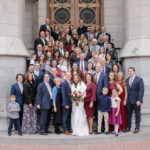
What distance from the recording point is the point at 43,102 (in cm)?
827

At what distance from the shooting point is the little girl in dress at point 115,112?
27.0 feet

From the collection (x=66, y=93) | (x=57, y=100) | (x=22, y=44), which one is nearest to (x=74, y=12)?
(x=22, y=44)

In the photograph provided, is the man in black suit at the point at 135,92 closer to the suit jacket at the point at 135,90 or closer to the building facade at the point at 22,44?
the suit jacket at the point at 135,90

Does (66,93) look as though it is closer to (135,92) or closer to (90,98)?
(90,98)

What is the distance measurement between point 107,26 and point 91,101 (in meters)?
5.29

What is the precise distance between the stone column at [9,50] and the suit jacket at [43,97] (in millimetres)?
1405

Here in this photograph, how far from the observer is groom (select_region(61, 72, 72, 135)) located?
8.24 m

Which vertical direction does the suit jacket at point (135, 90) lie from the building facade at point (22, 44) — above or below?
below

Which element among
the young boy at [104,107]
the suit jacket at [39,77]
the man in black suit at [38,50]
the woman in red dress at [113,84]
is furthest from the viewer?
the man in black suit at [38,50]

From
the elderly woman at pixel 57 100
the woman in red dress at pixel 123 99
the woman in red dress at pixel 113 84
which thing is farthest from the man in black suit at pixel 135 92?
the elderly woman at pixel 57 100

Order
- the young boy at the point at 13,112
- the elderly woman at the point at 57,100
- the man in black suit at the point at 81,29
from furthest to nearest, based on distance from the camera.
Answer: the man in black suit at the point at 81,29 → the elderly woman at the point at 57,100 → the young boy at the point at 13,112

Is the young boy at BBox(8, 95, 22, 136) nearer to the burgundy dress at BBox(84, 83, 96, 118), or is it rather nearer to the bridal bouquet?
the bridal bouquet

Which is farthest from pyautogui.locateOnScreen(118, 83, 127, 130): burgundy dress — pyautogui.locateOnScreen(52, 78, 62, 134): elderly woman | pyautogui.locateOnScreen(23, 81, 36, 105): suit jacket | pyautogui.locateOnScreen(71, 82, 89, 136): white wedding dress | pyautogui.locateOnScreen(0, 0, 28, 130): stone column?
pyautogui.locateOnScreen(0, 0, 28, 130): stone column

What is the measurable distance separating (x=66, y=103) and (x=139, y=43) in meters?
3.47
